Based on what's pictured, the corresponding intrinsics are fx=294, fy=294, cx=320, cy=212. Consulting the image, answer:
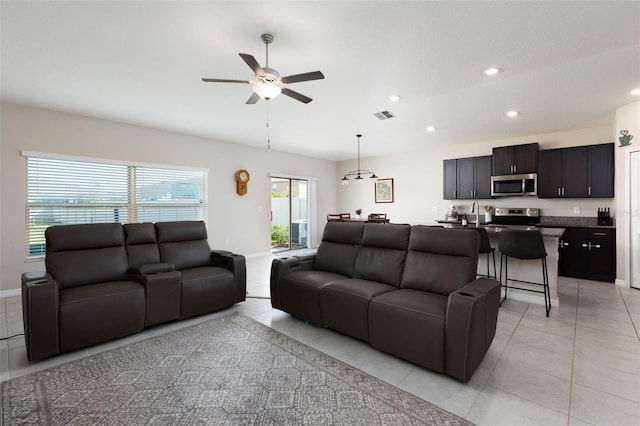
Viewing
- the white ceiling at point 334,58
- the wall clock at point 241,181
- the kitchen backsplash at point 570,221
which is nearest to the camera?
the white ceiling at point 334,58

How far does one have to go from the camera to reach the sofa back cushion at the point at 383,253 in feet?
9.66

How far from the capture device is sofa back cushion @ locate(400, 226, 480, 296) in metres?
2.56

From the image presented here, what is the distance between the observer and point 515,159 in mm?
5848

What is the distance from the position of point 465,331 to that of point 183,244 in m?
3.25

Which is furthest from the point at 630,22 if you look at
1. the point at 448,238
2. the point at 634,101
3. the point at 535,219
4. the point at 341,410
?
the point at 535,219

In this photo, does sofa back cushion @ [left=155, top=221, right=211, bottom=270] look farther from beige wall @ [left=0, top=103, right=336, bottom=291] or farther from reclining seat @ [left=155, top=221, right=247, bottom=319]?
beige wall @ [left=0, top=103, right=336, bottom=291]

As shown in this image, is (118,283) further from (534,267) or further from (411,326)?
(534,267)

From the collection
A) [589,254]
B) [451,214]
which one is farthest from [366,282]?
[451,214]

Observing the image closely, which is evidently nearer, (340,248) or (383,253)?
(383,253)

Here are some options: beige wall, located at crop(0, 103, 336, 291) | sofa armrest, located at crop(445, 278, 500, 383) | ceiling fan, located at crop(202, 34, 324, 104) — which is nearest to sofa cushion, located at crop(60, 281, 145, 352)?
ceiling fan, located at crop(202, 34, 324, 104)

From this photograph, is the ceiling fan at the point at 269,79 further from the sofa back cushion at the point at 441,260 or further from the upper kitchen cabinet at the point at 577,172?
the upper kitchen cabinet at the point at 577,172

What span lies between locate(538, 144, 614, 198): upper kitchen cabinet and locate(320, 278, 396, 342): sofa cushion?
15.4 feet

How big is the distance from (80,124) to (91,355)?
3920mm

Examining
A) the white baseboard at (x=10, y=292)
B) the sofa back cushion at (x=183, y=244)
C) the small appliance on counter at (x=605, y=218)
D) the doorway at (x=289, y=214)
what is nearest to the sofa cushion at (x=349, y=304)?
the sofa back cushion at (x=183, y=244)
